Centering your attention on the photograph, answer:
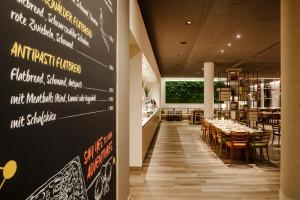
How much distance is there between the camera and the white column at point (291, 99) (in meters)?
3.86

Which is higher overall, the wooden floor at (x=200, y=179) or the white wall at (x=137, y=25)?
the white wall at (x=137, y=25)

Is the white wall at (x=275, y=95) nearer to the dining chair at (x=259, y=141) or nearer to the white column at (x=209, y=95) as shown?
the white column at (x=209, y=95)

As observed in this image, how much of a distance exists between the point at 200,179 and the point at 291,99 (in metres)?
2.50

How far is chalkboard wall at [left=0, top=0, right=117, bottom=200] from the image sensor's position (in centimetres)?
114

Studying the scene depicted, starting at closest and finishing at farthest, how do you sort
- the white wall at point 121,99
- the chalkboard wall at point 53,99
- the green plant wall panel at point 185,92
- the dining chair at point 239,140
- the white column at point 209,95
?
the chalkboard wall at point 53,99, the white wall at point 121,99, the dining chair at point 239,140, the white column at point 209,95, the green plant wall panel at point 185,92

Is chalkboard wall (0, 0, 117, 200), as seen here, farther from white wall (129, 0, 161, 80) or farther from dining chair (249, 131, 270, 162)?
dining chair (249, 131, 270, 162)

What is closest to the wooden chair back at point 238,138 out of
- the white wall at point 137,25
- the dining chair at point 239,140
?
the dining chair at point 239,140

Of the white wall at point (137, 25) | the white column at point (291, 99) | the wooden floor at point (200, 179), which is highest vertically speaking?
the white wall at point (137, 25)

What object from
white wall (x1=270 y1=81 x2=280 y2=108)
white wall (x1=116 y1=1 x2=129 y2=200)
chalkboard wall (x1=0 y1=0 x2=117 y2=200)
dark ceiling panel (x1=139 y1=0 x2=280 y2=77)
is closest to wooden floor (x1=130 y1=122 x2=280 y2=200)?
white wall (x1=116 y1=1 x2=129 y2=200)

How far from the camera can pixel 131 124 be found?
6.06 m

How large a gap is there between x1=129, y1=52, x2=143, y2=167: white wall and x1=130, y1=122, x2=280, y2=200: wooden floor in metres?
0.35

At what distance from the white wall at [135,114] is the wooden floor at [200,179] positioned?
1.16 feet

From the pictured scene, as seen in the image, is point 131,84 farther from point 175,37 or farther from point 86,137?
point 86,137

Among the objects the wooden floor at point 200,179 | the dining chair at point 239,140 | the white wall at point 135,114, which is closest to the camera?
the wooden floor at point 200,179
